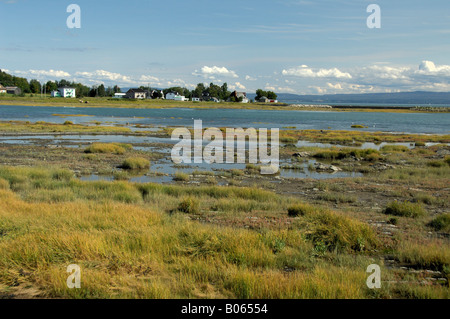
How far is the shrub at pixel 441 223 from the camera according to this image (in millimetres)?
12078

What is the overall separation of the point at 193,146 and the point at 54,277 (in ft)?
116

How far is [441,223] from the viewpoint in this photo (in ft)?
40.3

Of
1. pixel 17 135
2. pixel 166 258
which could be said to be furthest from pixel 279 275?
pixel 17 135

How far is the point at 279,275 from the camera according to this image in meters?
6.84

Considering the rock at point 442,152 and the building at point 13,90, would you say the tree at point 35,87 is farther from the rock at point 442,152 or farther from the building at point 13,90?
the rock at point 442,152

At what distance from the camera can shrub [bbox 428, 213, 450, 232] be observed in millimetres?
12078

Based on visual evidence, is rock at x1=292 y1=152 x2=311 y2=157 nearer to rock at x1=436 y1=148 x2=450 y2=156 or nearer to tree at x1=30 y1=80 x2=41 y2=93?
rock at x1=436 y1=148 x2=450 y2=156

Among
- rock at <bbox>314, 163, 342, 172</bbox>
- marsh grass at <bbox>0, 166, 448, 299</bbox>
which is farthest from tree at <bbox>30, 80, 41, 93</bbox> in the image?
marsh grass at <bbox>0, 166, 448, 299</bbox>

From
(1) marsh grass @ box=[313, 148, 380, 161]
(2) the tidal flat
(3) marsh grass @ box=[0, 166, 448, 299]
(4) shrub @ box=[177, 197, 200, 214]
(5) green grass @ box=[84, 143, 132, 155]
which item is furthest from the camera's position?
(1) marsh grass @ box=[313, 148, 380, 161]

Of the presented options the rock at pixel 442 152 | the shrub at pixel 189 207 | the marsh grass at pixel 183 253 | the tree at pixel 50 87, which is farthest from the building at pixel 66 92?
the shrub at pixel 189 207

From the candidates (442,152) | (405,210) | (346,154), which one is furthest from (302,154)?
(405,210)

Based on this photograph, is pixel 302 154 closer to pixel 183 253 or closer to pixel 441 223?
pixel 441 223

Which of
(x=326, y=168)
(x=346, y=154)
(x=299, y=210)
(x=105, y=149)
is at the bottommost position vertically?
(x=326, y=168)
